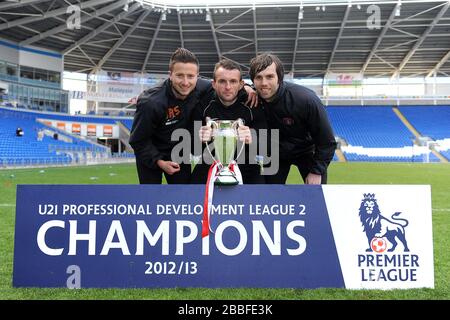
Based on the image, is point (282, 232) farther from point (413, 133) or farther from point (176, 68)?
point (413, 133)

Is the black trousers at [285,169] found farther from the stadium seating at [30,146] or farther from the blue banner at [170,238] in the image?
the stadium seating at [30,146]

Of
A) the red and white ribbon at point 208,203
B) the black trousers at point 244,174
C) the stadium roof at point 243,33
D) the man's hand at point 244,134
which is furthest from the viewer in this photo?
the stadium roof at point 243,33

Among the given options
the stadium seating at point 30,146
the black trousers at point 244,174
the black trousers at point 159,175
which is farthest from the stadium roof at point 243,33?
the black trousers at point 244,174

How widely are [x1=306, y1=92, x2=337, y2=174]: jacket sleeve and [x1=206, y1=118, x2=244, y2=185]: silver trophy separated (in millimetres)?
666

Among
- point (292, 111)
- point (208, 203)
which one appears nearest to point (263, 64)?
point (292, 111)

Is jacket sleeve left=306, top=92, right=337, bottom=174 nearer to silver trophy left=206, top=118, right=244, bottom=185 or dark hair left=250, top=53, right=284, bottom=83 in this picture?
dark hair left=250, top=53, right=284, bottom=83

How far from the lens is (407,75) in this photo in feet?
129

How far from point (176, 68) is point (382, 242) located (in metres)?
1.94

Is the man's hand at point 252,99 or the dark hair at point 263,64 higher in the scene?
the dark hair at point 263,64

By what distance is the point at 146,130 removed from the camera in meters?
3.15

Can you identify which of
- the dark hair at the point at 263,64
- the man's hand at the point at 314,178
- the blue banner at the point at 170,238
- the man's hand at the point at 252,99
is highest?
the dark hair at the point at 263,64

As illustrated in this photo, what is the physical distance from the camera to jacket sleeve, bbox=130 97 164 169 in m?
3.12

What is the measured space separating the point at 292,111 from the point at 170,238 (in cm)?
134

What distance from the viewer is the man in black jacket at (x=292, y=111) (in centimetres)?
297
